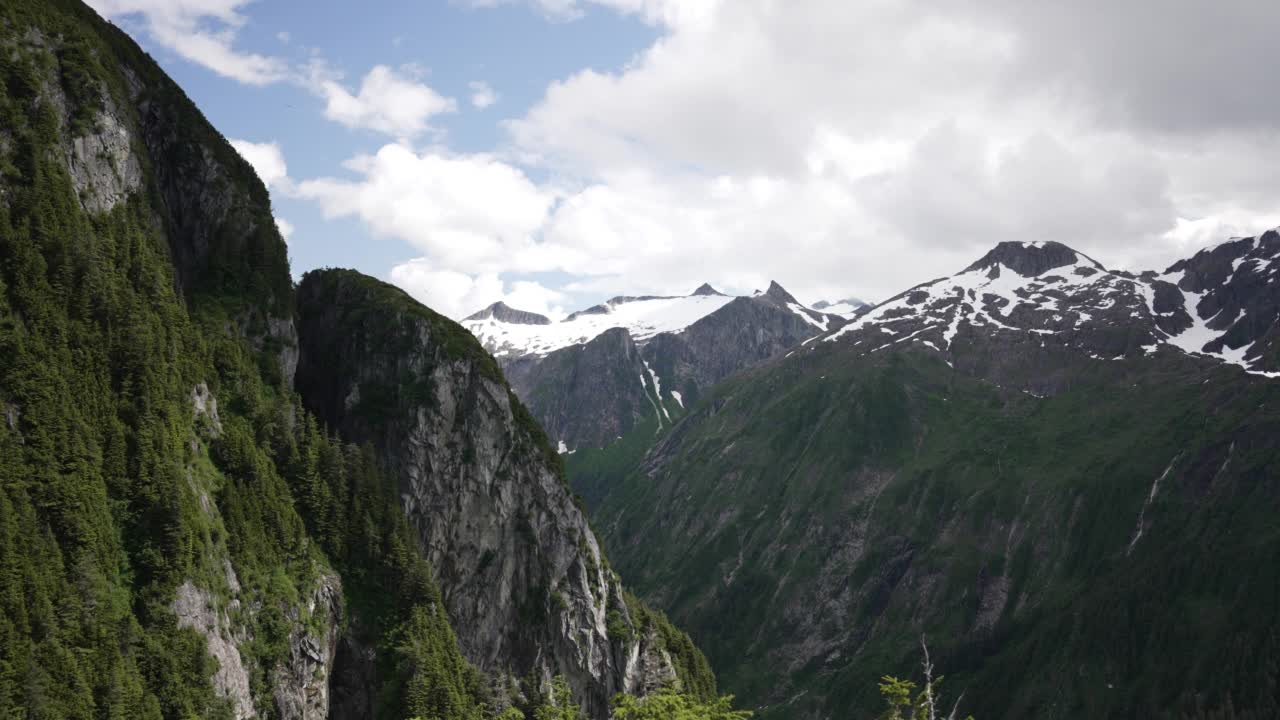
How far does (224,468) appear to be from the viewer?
10156 centimetres

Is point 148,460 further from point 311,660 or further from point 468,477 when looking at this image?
point 468,477

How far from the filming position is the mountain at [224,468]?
78.1 m

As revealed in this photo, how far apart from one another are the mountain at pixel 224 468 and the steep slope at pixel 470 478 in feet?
1.51

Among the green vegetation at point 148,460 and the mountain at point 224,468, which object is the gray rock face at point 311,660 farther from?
the green vegetation at point 148,460

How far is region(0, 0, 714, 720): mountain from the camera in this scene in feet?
256

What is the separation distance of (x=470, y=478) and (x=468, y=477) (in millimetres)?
369

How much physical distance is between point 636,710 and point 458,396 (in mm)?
108103

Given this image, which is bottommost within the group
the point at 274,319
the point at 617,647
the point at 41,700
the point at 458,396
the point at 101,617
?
the point at 617,647

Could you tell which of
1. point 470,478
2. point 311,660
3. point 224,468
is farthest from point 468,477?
point 224,468

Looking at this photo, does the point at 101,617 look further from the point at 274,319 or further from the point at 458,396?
the point at 458,396

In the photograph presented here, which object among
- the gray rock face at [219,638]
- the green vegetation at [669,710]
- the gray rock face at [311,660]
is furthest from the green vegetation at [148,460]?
the green vegetation at [669,710]

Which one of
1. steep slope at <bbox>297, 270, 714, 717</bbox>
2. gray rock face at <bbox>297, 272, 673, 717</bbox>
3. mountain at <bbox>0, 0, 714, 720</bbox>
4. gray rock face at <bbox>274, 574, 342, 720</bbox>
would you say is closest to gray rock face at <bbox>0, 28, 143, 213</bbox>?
mountain at <bbox>0, 0, 714, 720</bbox>

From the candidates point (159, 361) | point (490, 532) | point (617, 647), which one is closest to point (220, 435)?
point (159, 361)

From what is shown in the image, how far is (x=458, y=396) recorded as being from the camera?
474 feet
